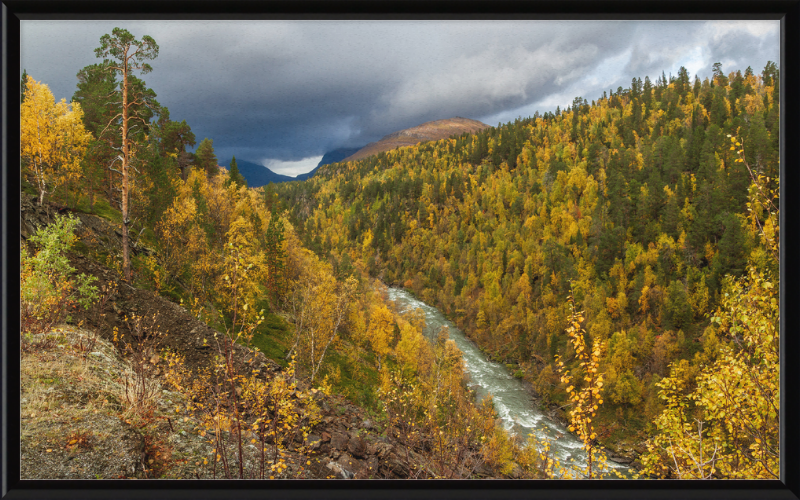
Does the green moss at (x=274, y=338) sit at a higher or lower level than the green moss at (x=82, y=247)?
lower

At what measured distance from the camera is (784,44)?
135 inches

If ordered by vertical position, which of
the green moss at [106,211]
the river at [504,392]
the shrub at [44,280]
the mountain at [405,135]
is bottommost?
the river at [504,392]

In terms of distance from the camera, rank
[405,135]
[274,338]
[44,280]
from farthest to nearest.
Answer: [405,135] → [274,338] → [44,280]

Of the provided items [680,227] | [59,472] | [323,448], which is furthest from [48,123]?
[680,227]

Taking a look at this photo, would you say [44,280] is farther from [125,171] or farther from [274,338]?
[274,338]

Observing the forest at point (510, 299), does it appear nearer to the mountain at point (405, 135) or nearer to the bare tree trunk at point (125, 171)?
the bare tree trunk at point (125, 171)
